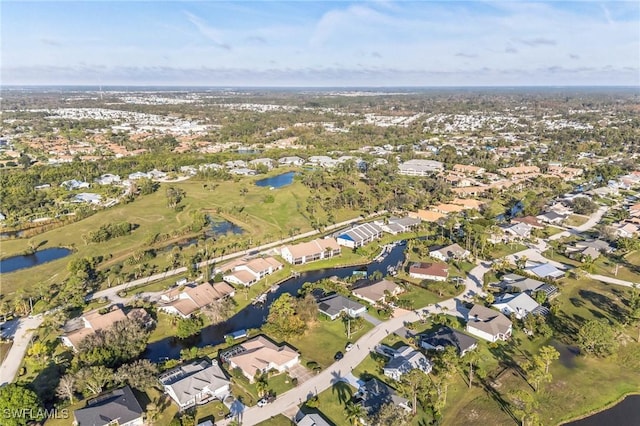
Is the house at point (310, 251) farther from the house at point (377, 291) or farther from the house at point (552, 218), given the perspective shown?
the house at point (552, 218)

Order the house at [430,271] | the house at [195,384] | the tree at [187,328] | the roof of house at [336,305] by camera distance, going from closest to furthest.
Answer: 1. the house at [195,384]
2. the tree at [187,328]
3. the roof of house at [336,305]
4. the house at [430,271]

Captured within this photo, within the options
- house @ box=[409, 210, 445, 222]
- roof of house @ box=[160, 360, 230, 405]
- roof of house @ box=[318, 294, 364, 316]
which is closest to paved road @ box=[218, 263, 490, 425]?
roof of house @ box=[160, 360, 230, 405]

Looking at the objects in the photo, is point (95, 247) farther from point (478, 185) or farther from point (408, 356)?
point (478, 185)

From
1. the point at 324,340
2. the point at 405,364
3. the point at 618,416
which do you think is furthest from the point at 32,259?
the point at 618,416

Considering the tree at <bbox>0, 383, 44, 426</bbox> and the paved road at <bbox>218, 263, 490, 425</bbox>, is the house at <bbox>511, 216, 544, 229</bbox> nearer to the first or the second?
the paved road at <bbox>218, 263, 490, 425</bbox>

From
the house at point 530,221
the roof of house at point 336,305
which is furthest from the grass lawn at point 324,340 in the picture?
the house at point 530,221
